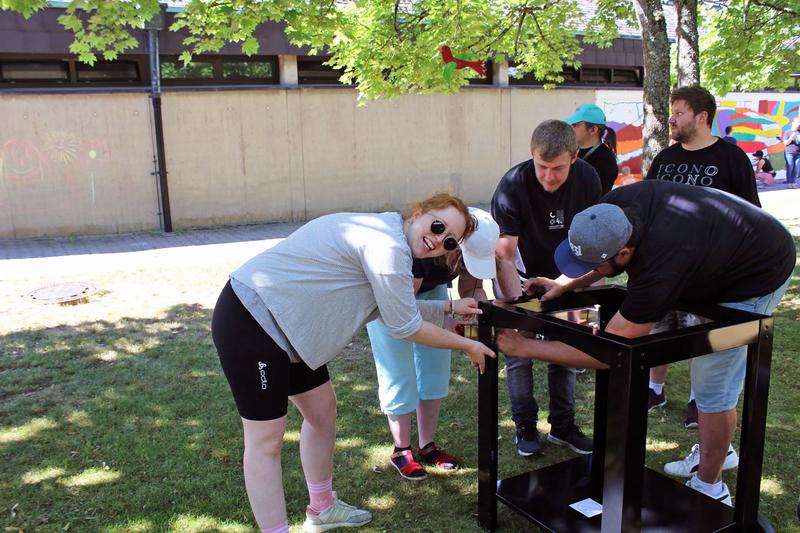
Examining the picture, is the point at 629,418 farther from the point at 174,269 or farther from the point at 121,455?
the point at 174,269

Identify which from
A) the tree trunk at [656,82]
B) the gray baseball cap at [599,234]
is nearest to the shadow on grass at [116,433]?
the gray baseball cap at [599,234]

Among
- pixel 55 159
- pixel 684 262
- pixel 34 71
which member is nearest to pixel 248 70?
pixel 34 71

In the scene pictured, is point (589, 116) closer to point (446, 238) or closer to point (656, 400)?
point (656, 400)

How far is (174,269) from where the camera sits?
8195 millimetres

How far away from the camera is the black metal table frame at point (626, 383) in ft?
7.14

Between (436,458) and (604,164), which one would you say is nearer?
(436,458)

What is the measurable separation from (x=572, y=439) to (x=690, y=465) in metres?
0.58

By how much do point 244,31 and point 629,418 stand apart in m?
4.63

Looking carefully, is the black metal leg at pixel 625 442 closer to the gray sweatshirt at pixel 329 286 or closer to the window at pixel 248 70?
the gray sweatshirt at pixel 329 286

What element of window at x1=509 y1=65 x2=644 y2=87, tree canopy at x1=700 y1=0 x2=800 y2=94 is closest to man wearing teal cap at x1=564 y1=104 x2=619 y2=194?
tree canopy at x1=700 y1=0 x2=800 y2=94

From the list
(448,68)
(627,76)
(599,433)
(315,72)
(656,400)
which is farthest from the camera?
(627,76)

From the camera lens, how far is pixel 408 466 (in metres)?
3.32

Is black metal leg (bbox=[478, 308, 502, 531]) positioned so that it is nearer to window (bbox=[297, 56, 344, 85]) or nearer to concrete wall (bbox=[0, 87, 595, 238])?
concrete wall (bbox=[0, 87, 595, 238])

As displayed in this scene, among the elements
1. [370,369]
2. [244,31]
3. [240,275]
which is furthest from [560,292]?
[244,31]
